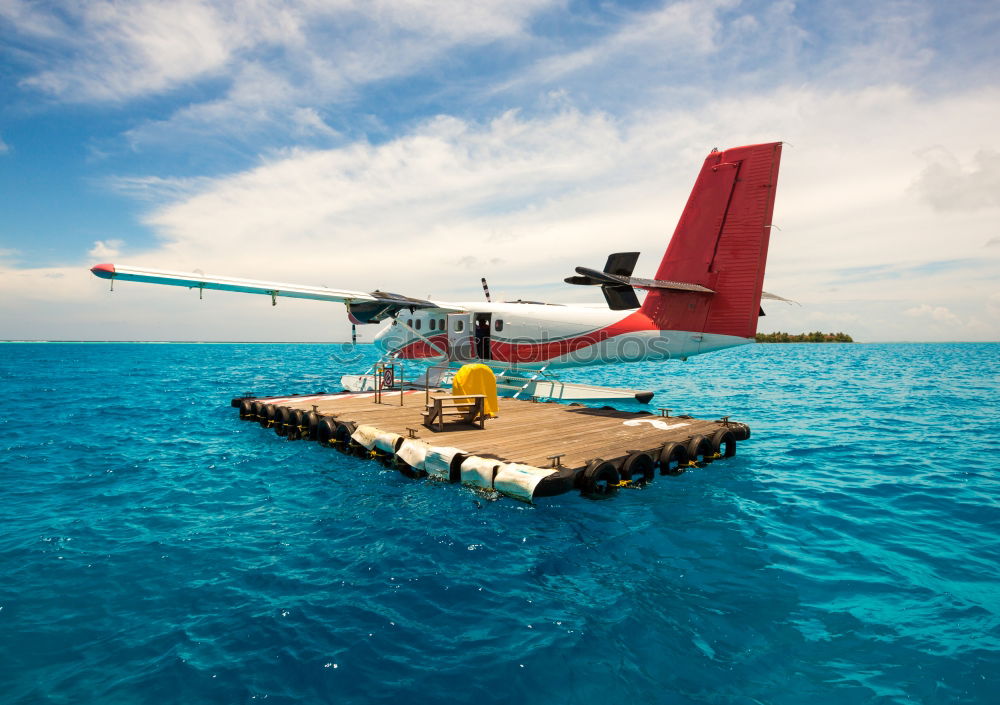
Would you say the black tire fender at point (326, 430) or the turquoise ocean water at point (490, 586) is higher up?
the black tire fender at point (326, 430)

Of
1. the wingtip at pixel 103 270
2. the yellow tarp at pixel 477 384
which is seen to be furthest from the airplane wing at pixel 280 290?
the yellow tarp at pixel 477 384

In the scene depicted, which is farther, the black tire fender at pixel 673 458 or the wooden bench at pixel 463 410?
the wooden bench at pixel 463 410

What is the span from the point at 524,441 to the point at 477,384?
2.67 metres

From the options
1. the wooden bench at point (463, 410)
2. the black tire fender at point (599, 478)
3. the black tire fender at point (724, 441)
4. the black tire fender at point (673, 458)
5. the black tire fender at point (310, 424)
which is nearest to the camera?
the black tire fender at point (599, 478)

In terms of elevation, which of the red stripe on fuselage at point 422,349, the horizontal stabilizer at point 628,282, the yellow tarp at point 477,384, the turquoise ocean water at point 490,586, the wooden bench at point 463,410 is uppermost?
the horizontal stabilizer at point 628,282

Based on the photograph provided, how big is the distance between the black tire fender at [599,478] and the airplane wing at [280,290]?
38.8ft

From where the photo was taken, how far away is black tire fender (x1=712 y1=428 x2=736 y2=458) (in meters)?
11.8

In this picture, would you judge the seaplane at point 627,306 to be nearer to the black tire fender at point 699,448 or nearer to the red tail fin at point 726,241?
the red tail fin at point 726,241

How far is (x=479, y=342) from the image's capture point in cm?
1934

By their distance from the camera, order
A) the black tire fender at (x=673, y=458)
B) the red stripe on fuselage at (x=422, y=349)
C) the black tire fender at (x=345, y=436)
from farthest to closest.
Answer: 1. the red stripe on fuselage at (x=422, y=349)
2. the black tire fender at (x=345, y=436)
3. the black tire fender at (x=673, y=458)

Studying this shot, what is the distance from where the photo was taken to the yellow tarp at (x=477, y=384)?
12.5 metres

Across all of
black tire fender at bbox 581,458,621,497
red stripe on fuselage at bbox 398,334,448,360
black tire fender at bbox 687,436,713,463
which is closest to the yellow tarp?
black tire fender at bbox 581,458,621,497

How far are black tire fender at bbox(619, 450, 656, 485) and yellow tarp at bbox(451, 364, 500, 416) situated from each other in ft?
13.8

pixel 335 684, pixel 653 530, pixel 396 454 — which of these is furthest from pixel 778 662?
pixel 396 454
